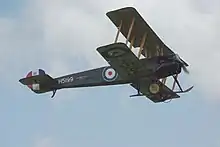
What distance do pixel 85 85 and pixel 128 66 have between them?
11.7 feet

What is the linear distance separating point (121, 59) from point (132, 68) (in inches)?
42.3

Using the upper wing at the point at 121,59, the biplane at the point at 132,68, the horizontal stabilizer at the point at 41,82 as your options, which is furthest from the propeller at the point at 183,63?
the horizontal stabilizer at the point at 41,82

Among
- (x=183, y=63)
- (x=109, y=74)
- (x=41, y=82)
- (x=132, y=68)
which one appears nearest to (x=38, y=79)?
A: (x=41, y=82)

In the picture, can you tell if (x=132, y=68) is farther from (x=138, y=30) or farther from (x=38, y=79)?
(x=38, y=79)

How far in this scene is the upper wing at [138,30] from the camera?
1335 inches

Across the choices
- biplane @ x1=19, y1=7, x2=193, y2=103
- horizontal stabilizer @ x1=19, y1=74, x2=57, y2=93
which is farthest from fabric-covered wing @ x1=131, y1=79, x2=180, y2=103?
horizontal stabilizer @ x1=19, y1=74, x2=57, y2=93

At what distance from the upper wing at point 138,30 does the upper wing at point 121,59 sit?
1.55 m

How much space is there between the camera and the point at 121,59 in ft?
111

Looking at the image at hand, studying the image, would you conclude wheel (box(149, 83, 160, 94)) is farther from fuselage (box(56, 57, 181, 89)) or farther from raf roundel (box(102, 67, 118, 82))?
raf roundel (box(102, 67, 118, 82))

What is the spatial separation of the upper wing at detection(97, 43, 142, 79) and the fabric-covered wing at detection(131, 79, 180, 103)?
3.66 ft

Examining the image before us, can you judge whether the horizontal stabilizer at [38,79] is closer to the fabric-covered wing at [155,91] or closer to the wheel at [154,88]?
the fabric-covered wing at [155,91]

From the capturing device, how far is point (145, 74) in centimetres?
3497

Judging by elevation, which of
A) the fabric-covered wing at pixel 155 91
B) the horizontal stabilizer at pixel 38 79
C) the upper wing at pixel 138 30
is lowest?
the fabric-covered wing at pixel 155 91

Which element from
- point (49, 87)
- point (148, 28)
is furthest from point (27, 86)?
point (148, 28)
